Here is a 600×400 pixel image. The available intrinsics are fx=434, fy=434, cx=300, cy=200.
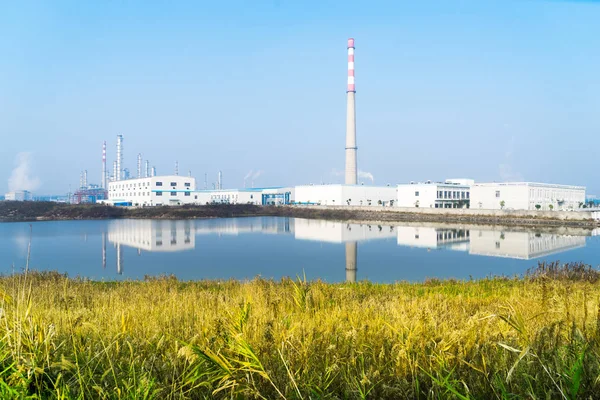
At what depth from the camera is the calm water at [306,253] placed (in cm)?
1641

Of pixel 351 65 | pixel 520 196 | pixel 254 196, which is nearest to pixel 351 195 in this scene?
pixel 351 65

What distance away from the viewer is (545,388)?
2105 millimetres

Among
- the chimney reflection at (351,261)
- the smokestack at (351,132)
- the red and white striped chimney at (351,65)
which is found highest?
the red and white striped chimney at (351,65)

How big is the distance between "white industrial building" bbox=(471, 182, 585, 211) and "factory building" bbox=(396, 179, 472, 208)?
3.82 m

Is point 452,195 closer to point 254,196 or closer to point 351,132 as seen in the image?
point 351,132

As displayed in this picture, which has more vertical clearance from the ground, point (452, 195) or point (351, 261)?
point (452, 195)

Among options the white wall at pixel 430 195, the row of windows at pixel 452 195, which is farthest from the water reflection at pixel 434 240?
the row of windows at pixel 452 195

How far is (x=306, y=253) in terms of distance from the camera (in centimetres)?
2258

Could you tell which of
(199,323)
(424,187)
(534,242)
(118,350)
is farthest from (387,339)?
(424,187)

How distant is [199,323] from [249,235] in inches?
1165

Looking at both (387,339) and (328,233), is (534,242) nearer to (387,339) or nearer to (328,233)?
(328,233)

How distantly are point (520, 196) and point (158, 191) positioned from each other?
4878 centimetres

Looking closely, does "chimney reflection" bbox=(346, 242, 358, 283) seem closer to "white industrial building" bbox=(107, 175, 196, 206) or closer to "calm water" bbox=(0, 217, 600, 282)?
"calm water" bbox=(0, 217, 600, 282)

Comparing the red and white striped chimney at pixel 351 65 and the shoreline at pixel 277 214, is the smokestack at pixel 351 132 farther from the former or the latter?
the shoreline at pixel 277 214
